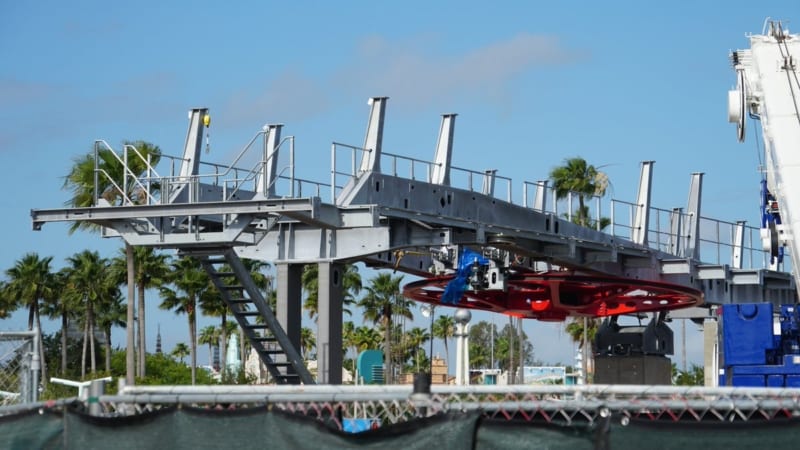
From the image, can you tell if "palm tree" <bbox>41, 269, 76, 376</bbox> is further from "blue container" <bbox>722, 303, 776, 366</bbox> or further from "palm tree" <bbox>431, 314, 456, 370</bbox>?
"blue container" <bbox>722, 303, 776, 366</bbox>

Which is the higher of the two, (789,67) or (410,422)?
(789,67)

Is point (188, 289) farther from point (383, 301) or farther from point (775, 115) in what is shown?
point (775, 115)

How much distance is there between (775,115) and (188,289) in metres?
63.2

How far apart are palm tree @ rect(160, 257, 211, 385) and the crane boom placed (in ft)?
184

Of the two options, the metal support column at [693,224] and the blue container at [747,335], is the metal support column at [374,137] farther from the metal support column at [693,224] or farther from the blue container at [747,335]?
the metal support column at [693,224]

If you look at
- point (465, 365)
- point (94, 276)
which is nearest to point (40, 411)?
point (465, 365)

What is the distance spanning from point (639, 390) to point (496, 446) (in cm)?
93

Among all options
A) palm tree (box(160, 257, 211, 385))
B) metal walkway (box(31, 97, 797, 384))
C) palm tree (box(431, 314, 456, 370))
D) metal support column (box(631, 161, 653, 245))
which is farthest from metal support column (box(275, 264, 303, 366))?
palm tree (box(431, 314, 456, 370))

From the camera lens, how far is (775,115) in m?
26.5

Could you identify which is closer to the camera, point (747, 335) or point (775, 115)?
point (747, 335)

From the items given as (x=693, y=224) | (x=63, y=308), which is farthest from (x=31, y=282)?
(x=693, y=224)

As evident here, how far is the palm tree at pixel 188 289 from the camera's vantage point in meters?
83.4

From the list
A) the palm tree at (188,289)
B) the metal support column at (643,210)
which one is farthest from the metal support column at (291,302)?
the palm tree at (188,289)

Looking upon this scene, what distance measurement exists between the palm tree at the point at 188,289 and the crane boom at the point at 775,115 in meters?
56.1
